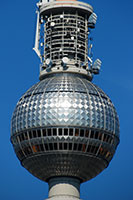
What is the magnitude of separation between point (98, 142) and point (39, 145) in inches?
384

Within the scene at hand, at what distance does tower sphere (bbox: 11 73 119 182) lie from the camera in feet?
553

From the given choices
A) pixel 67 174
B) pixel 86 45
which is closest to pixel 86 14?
pixel 86 45

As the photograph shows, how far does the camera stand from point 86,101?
559ft

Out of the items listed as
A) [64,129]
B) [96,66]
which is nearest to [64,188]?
[64,129]

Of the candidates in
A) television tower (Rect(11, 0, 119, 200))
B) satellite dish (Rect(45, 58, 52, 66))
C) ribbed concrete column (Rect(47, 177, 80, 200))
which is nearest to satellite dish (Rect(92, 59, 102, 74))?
television tower (Rect(11, 0, 119, 200))

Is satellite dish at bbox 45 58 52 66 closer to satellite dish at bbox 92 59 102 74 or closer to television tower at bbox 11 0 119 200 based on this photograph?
television tower at bbox 11 0 119 200

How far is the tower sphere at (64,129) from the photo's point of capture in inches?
6634

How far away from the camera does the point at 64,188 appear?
170375 millimetres

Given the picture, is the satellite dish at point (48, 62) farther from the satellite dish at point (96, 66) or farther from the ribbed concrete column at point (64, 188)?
the ribbed concrete column at point (64, 188)

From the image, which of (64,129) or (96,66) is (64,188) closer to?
(64,129)

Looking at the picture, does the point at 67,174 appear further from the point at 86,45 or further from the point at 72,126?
the point at 86,45

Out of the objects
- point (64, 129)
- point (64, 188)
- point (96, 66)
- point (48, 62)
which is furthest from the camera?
point (96, 66)

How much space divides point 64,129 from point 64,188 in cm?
999

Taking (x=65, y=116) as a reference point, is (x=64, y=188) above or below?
below
